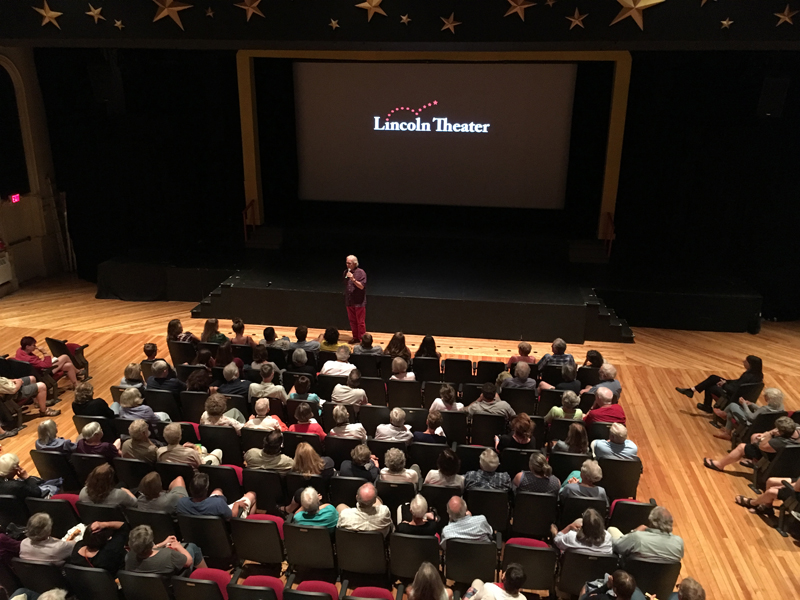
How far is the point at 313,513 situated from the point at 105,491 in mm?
1520

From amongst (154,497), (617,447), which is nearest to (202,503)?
(154,497)

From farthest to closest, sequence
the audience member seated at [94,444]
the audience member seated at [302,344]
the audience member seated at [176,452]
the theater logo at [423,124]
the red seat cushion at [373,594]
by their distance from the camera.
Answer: the theater logo at [423,124], the audience member seated at [302,344], the audience member seated at [94,444], the audience member seated at [176,452], the red seat cushion at [373,594]

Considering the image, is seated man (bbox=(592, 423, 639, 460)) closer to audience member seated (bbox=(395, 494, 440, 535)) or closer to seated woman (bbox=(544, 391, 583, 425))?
seated woman (bbox=(544, 391, 583, 425))

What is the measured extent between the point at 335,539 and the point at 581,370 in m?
3.72

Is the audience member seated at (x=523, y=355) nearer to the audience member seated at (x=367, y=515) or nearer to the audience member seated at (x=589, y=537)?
the audience member seated at (x=589, y=537)

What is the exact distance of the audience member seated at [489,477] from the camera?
509 centimetres

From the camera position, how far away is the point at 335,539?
4.68 m

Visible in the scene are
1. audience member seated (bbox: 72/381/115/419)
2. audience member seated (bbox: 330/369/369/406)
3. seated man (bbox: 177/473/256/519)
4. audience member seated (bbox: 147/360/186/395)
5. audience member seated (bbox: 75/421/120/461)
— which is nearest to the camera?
seated man (bbox: 177/473/256/519)

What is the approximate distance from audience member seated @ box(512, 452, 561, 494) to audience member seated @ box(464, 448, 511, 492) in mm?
119

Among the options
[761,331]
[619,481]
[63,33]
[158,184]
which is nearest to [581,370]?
[619,481]

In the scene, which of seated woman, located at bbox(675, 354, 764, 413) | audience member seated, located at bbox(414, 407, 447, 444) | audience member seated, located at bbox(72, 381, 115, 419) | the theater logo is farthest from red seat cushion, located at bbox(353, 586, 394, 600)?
the theater logo

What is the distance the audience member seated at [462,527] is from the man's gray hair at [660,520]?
109 cm

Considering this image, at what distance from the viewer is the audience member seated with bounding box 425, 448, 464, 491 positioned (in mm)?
4980

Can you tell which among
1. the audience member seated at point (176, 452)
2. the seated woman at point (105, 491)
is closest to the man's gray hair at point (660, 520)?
the audience member seated at point (176, 452)
